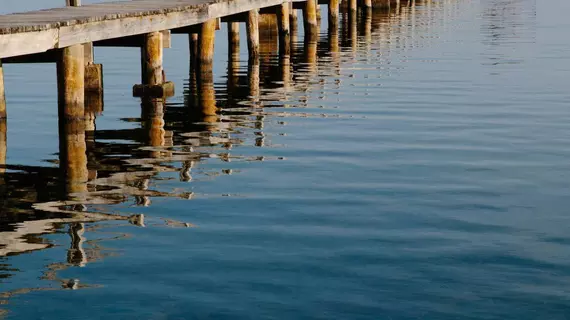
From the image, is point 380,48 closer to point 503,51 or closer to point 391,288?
point 503,51

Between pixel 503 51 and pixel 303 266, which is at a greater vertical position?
pixel 503 51

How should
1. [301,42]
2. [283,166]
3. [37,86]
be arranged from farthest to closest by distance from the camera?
[301,42], [37,86], [283,166]

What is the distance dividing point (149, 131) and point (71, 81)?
3.81ft

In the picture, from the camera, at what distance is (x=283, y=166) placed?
11805 millimetres

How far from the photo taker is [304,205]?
32.2ft

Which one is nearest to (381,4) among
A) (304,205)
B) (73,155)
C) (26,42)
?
(26,42)

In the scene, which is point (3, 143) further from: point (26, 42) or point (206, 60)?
point (206, 60)

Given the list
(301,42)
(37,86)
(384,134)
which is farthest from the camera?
(301,42)

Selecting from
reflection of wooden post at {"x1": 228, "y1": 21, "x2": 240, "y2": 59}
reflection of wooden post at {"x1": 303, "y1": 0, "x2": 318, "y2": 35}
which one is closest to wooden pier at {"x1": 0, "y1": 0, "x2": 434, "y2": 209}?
reflection of wooden post at {"x1": 228, "y1": 21, "x2": 240, "y2": 59}

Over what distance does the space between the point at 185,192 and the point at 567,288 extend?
4.19 m

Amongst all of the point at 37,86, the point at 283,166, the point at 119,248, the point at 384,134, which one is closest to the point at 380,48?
the point at 37,86

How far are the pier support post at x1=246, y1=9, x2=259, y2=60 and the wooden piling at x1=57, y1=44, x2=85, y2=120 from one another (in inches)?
363

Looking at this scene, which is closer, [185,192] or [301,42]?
[185,192]

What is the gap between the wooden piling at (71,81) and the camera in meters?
14.2
